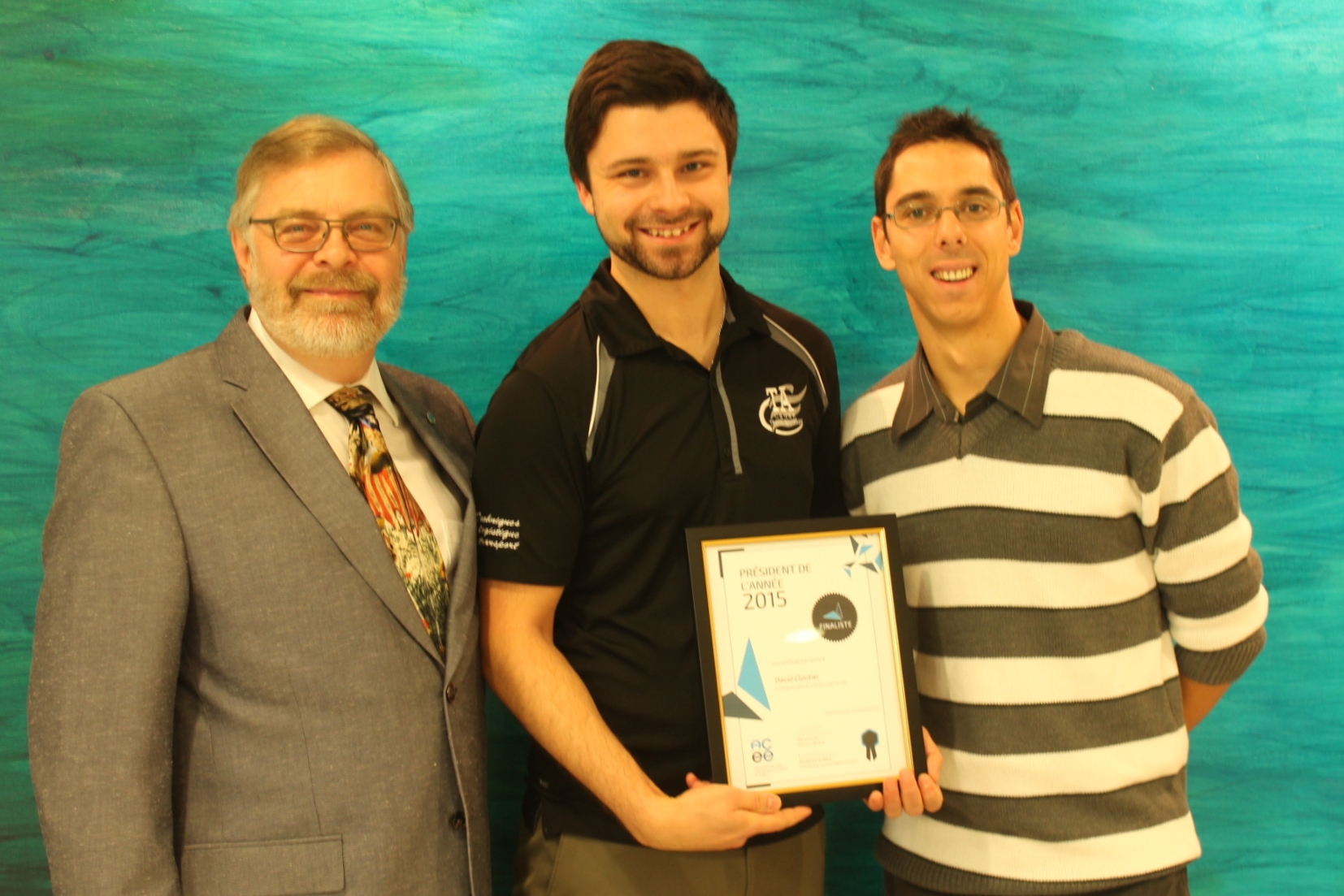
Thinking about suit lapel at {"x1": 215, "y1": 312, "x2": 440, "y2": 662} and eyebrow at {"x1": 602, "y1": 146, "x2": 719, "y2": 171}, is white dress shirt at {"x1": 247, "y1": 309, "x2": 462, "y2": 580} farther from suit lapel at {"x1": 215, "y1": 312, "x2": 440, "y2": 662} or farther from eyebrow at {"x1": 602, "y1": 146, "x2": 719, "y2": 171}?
eyebrow at {"x1": 602, "y1": 146, "x2": 719, "y2": 171}

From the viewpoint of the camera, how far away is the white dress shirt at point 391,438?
1812mm

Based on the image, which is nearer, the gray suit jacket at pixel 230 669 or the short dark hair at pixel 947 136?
the gray suit jacket at pixel 230 669

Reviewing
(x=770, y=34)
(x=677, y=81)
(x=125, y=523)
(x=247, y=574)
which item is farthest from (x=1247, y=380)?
(x=125, y=523)

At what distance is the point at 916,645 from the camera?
2.00 meters

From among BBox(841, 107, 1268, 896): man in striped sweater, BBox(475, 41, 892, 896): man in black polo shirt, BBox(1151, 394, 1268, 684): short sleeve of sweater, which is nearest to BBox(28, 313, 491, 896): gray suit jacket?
BBox(475, 41, 892, 896): man in black polo shirt

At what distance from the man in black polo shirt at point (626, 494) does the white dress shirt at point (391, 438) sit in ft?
0.24

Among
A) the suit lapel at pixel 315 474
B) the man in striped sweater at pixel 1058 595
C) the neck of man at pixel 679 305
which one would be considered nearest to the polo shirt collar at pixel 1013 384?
the man in striped sweater at pixel 1058 595

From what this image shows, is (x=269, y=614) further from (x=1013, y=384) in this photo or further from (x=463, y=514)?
(x=1013, y=384)

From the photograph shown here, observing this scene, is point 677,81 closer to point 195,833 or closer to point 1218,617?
point 1218,617

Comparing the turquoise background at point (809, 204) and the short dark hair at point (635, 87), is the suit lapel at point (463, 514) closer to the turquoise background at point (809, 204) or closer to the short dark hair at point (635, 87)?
the turquoise background at point (809, 204)

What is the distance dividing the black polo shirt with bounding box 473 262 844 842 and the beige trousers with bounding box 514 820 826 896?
4 centimetres

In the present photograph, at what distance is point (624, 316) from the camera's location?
77.7 inches

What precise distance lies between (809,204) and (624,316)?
0.72 meters

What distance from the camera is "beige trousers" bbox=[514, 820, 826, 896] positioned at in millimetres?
1935
